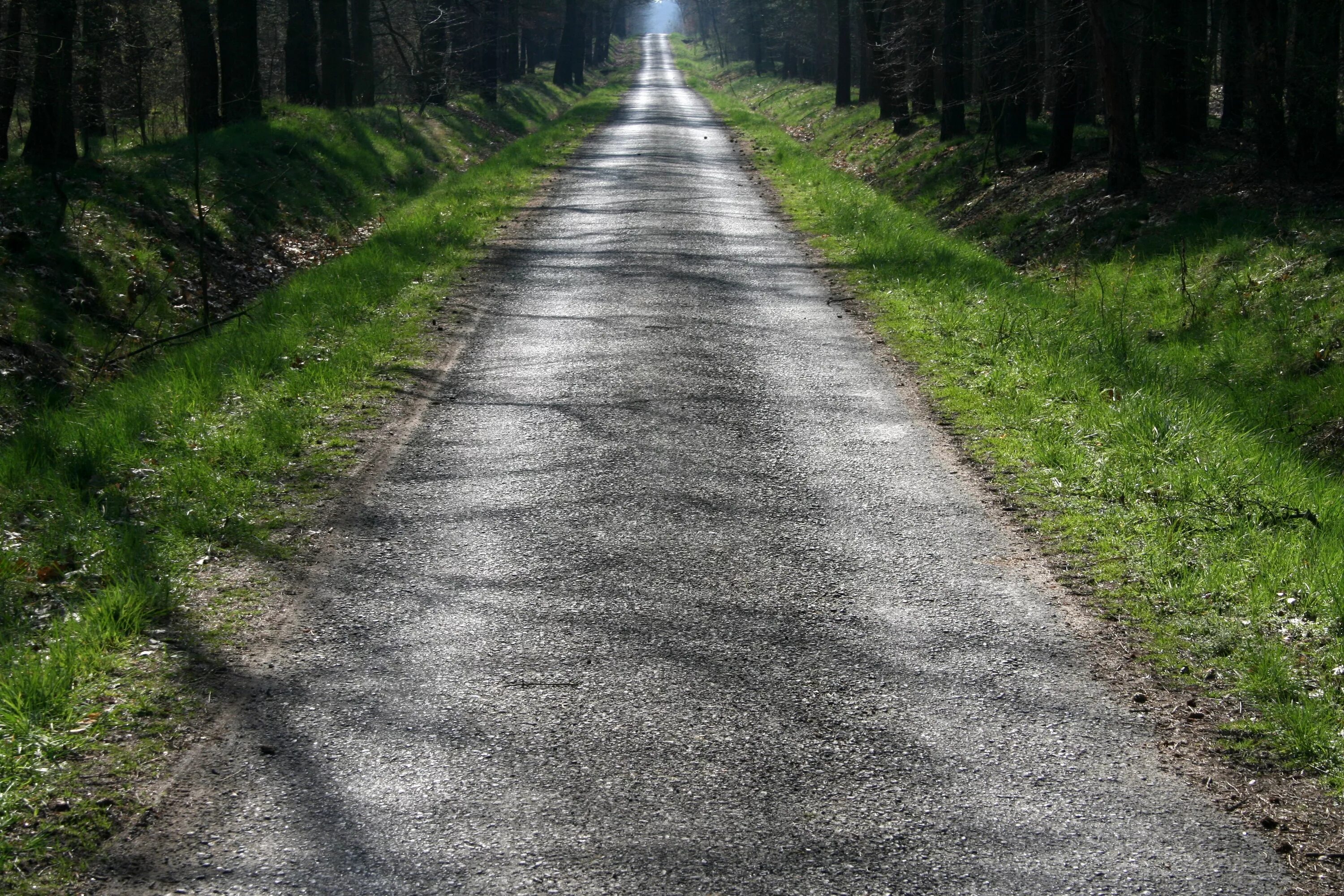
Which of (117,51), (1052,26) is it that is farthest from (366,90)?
(1052,26)

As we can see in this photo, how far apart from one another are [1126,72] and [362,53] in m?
18.7

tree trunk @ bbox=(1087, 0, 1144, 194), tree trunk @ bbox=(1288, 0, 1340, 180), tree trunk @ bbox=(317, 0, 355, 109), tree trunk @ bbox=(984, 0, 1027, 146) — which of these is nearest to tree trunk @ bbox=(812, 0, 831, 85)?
tree trunk @ bbox=(317, 0, 355, 109)

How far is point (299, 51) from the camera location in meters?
24.8

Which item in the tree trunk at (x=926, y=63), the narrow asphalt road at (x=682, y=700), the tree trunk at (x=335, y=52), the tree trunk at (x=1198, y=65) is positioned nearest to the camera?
the narrow asphalt road at (x=682, y=700)

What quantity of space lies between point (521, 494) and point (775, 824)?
3.39 m

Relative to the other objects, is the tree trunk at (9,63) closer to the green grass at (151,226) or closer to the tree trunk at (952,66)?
the green grass at (151,226)

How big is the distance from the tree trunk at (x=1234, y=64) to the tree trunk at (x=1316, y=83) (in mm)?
1141

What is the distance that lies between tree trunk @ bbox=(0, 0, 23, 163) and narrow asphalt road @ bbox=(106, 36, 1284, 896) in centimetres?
755

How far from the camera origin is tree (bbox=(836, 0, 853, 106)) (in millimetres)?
34969

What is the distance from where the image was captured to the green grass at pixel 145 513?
4059 mm

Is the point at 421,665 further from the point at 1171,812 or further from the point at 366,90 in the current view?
the point at 366,90

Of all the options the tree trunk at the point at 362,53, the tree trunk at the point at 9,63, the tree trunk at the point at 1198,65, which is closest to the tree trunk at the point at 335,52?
the tree trunk at the point at 362,53

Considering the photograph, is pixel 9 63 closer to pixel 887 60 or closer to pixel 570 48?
pixel 887 60

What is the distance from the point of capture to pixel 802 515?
650 cm
